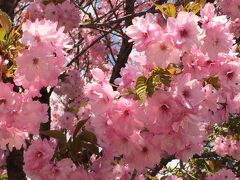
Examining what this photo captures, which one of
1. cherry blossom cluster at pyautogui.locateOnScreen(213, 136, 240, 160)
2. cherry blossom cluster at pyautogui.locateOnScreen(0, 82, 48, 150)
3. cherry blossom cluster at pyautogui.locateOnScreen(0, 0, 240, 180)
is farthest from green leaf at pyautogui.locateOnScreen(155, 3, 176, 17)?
cherry blossom cluster at pyautogui.locateOnScreen(213, 136, 240, 160)

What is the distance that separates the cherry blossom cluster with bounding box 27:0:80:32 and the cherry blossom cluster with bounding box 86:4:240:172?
73.3 inches

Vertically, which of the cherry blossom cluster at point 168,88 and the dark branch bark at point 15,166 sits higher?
the dark branch bark at point 15,166

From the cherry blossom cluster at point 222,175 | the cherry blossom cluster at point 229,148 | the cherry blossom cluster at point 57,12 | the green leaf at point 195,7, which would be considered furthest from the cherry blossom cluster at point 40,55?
the cherry blossom cluster at point 229,148

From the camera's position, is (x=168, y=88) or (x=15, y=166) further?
(x=15, y=166)

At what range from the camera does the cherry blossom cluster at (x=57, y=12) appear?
3.97 metres

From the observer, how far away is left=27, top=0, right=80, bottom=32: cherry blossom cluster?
3975 mm

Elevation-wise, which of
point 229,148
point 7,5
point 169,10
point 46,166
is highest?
point 229,148

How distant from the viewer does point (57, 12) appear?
158 inches

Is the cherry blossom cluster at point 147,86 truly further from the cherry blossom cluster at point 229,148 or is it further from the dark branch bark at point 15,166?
the cherry blossom cluster at point 229,148

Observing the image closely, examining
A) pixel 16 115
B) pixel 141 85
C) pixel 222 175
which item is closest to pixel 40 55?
pixel 16 115

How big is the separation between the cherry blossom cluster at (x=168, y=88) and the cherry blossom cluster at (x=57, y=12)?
1.86 metres

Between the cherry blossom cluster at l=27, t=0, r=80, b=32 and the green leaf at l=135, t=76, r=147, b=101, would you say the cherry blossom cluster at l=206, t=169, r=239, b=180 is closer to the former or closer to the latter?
the cherry blossom cluster at l=27, t=0, r=80, b=32

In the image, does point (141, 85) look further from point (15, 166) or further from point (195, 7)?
point (15, 166)

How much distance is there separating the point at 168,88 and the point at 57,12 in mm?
2226
